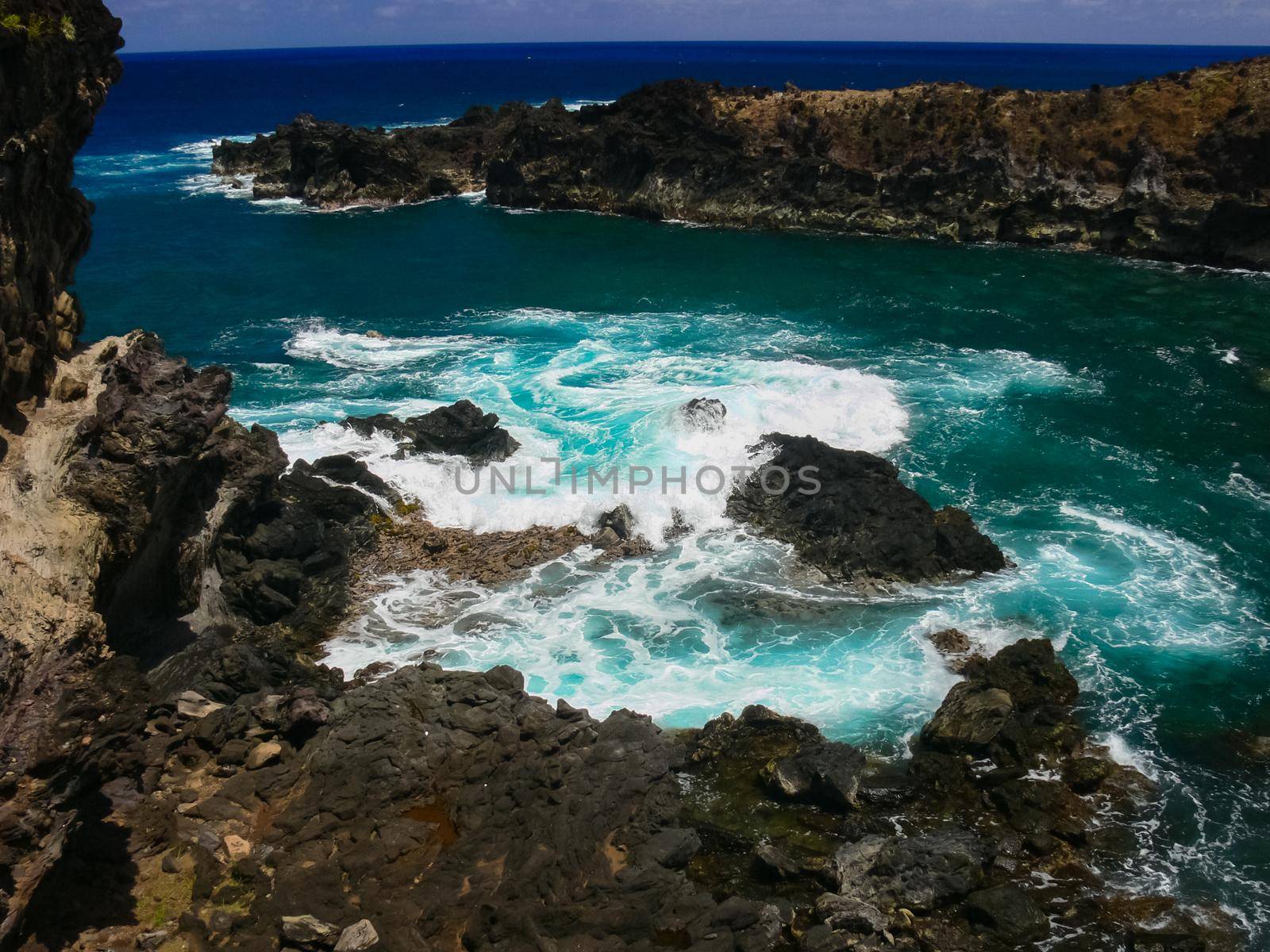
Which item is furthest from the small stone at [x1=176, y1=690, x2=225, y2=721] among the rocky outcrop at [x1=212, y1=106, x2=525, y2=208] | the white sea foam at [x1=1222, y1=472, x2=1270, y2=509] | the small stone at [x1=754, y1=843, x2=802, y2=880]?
the rocky outcrop at [x1=212, y1=106, x2=525, y2=208]

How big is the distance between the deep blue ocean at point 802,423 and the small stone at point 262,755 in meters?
5.65

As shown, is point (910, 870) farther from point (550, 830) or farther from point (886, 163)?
point (886, 163)

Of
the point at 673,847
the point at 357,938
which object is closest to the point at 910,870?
the point at 673,847

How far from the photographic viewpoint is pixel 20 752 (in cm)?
1135

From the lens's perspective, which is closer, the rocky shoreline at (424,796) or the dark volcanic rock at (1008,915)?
the rocky shoreline at (424,796)

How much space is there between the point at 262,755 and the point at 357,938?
446 cm

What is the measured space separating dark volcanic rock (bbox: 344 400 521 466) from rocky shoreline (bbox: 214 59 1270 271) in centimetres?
4121

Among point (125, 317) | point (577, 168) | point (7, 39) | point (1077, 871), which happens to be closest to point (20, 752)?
point (7, 39)

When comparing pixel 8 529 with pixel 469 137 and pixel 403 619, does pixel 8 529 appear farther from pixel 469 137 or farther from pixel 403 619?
pixel 469 137

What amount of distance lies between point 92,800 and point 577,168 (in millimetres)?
66827

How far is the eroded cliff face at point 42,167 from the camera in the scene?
15.7 metres

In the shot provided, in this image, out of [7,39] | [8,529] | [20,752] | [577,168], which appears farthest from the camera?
[577,168]

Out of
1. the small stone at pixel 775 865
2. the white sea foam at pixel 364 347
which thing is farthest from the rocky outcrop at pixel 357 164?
the small stone at pixel 775 865

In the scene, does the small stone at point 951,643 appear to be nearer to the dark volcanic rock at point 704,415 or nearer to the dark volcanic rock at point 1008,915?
the dark volcanic rock at point 1008,915
